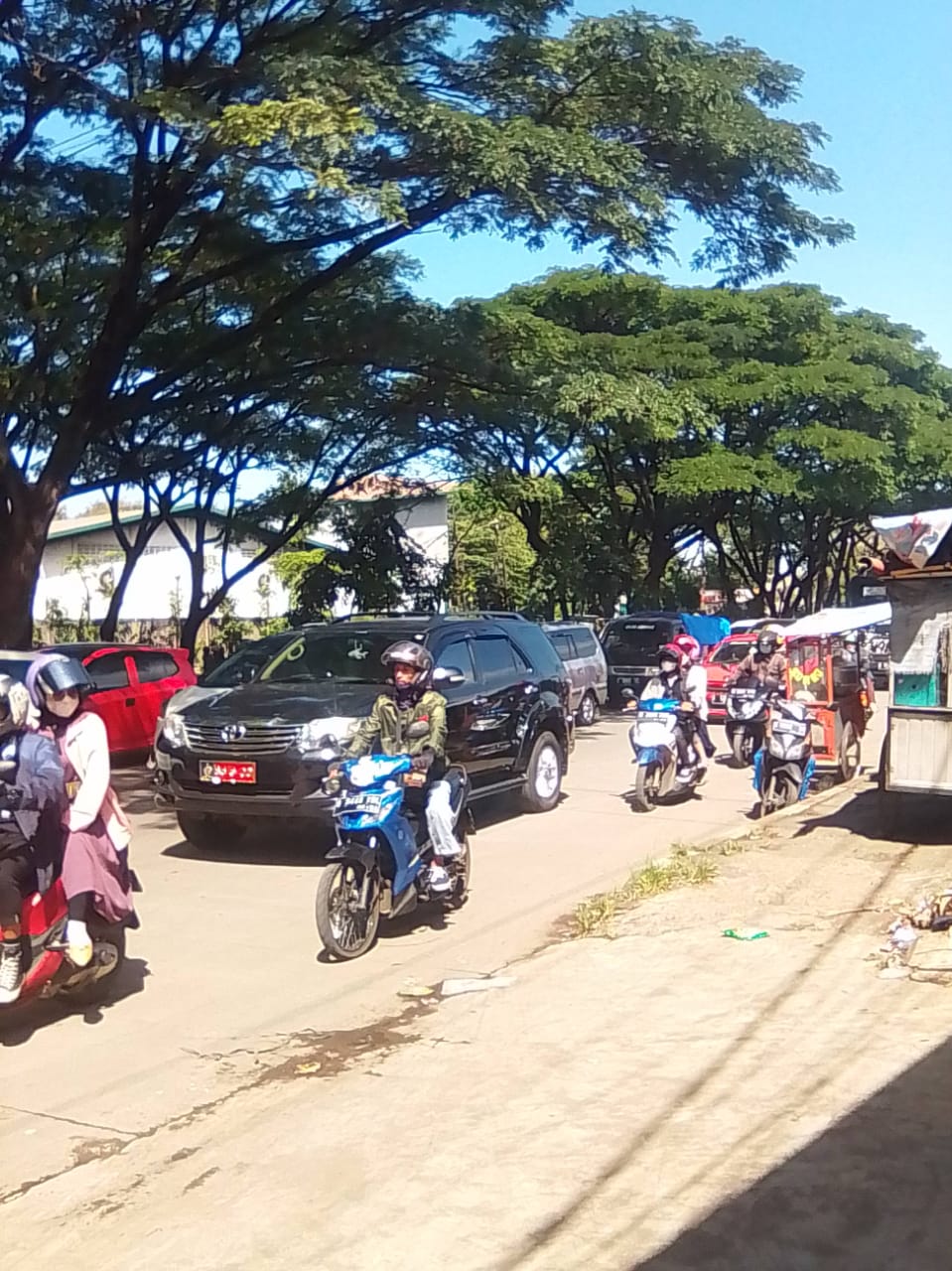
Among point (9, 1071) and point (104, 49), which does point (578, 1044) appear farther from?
point (104, 49)

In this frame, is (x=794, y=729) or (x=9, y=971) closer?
(x=9, y=971)

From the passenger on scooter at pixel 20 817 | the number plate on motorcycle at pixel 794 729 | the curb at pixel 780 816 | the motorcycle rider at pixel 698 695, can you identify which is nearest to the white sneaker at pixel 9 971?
the passenger on scooter at pixel 20 817

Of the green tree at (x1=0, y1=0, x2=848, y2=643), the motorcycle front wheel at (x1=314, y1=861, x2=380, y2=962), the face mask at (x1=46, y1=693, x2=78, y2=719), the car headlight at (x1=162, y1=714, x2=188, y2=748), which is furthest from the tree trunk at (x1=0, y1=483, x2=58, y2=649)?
the face mask at (x1=46, y1=693, x2=78, y2=719)

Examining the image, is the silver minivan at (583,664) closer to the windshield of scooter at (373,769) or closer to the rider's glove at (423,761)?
the rider's glove at (423,761)

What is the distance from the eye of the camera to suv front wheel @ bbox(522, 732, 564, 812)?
13.3 m

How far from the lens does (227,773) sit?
33.7 feet

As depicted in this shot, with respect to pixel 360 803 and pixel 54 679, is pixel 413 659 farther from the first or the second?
pixel 54 679

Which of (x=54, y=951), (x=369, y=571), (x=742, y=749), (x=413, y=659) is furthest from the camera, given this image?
(x=369, y=571)

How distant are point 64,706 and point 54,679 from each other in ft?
0.46

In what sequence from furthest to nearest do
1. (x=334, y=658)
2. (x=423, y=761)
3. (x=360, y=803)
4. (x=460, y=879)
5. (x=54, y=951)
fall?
(x=334, y=658)
(x=460, y=879)
(x=423, y=761)
(x=360, y=803)
(x=54, y=951)

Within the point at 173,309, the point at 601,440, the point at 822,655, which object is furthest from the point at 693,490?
the point at 822,655

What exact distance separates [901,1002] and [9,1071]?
3.98 m

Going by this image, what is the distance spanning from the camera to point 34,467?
83.6ft

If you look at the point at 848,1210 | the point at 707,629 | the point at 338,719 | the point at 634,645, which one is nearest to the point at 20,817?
the point at 848,1210
